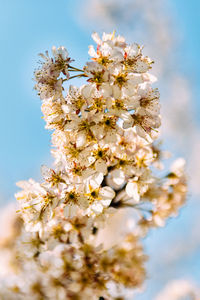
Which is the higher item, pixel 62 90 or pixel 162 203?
pixel 62 90

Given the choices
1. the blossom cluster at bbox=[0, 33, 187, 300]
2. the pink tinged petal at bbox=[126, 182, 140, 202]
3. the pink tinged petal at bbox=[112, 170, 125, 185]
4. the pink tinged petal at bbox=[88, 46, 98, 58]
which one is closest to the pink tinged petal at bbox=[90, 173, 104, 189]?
the blossom cluster at bbox=[0, 33, 187, 300]

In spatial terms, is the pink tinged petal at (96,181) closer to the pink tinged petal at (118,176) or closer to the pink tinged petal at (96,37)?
the pink tinged petal at (118,176)

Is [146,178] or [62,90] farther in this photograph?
[146,178]

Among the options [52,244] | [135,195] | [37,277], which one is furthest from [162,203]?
[37,277]

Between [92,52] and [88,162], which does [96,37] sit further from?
[88,162]

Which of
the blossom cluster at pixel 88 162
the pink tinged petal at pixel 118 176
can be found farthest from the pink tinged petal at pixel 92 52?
the pink tinged petal at pixel 118 176

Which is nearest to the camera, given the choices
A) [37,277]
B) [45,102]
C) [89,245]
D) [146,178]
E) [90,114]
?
[90,114]

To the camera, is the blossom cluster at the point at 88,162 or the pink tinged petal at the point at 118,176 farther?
the pink tinged petal at the point at 118,176

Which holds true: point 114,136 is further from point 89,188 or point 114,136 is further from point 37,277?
point 37,277
